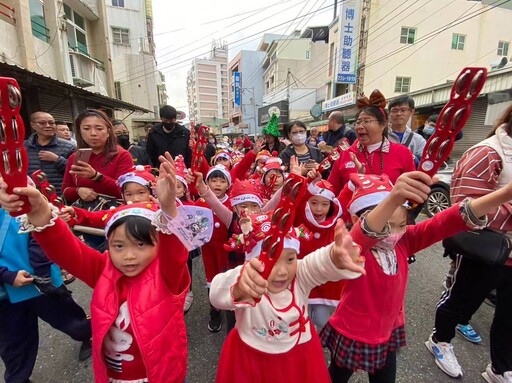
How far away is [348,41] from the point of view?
54.3 feet

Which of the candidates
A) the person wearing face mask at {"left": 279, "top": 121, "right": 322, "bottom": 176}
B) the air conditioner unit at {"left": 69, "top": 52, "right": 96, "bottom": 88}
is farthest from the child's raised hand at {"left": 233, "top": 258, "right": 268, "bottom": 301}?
the air conditioner unit at {"left": 69, "top": 52, "right": 96, "bottom": 88}

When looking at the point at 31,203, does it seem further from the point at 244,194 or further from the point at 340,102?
the point at 340,102

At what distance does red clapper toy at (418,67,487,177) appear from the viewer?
866 millimetres

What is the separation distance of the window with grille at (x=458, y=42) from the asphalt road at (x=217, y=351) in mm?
21384

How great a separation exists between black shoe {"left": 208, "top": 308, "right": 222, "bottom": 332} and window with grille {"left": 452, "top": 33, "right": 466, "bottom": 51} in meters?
23.0

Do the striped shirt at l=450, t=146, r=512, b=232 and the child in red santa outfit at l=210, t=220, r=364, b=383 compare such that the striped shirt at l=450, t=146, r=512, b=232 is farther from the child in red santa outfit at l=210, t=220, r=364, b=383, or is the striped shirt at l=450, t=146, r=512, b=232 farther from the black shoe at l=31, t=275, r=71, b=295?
the black shoe at l=31, t=275, r=71, b=295

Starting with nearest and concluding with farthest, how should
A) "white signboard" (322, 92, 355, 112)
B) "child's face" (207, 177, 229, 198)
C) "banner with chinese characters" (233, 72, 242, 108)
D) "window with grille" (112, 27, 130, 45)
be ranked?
"child's face" (207, 177, 229, 198) → "white signboard" (322, 92, 355, 112) → "window with grille" (112, 27, 130, 45) → "banner with chinese characters" (233, 72, 242, 108)

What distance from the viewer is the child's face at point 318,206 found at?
2.27 m

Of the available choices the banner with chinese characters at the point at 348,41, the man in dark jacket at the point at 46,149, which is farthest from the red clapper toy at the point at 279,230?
the banner with chinese characters at the point at 348,41

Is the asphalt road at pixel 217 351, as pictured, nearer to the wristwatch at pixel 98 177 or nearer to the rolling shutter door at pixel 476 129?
the wristwatch at pixel 98 177

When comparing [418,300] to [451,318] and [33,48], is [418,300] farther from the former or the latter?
[33,48]

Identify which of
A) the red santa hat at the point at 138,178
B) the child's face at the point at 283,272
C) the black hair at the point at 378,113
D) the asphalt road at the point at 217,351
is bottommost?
the asphalt road at the point at 217,351

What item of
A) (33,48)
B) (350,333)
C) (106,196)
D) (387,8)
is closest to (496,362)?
(350,333)

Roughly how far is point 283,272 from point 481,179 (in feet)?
4.38
